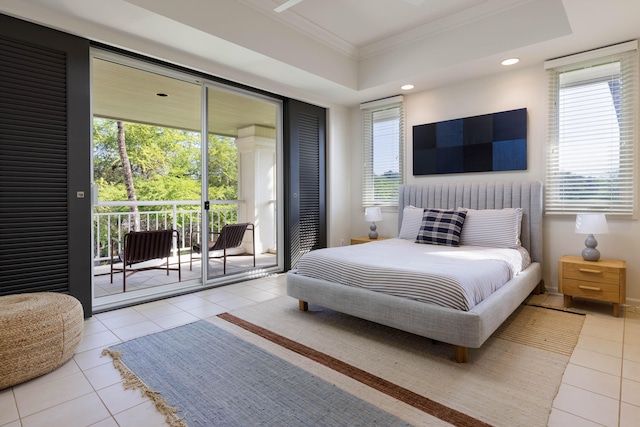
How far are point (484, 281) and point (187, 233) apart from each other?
16.5ft

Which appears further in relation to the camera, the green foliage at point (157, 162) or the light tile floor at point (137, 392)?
the green foliage at point (157, 162)

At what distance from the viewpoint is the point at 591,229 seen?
3084 millimetres

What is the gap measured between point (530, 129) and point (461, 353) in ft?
9.51

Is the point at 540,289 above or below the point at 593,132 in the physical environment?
below

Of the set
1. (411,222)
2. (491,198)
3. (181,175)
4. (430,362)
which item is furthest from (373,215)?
(181,175)

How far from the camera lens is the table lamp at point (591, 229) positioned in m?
3.07

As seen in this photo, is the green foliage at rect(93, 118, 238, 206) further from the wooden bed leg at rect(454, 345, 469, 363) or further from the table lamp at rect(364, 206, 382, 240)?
the wooden bed leg at rect(454, 345, 469, 363)

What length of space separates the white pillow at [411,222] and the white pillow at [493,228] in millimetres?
553

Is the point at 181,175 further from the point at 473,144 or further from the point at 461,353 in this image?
the point at 461,353

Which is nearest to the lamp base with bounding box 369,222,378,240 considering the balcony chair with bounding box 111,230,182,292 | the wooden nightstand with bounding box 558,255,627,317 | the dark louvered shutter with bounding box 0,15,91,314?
the wooden nightstand with bounding box 558,255,627,317

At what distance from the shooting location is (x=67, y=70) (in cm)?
282

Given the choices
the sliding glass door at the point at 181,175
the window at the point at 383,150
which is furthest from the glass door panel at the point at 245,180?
the window at the point at 383,150

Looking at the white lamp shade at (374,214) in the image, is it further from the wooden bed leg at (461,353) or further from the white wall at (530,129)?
the wooden bed leg at (461,353)

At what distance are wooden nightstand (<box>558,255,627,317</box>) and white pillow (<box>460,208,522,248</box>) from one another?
0.50 metres
